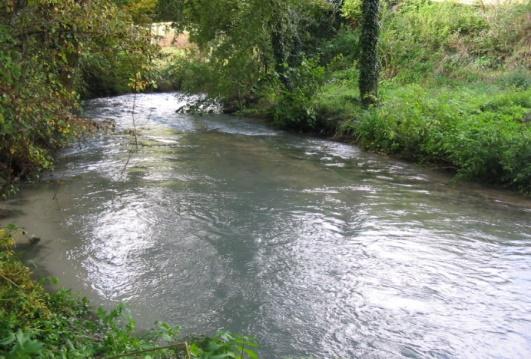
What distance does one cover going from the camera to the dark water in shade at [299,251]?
582 cm

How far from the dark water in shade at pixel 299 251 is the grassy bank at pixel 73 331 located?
2.89ft

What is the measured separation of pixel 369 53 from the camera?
648 inches

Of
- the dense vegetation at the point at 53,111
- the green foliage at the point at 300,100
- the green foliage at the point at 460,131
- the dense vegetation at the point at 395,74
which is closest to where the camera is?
the dense vegetation at the point at 53,111

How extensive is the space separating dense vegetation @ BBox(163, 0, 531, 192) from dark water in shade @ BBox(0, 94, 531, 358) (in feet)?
3.25

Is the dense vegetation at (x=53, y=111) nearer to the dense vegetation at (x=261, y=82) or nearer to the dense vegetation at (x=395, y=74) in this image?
the dense vegetation at (x=261, y=82)

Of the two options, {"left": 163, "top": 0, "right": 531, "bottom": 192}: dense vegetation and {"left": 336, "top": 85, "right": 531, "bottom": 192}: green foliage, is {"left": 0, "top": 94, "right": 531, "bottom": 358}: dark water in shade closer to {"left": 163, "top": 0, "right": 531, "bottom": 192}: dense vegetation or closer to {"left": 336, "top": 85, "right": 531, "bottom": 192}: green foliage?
{"left": 336, "top": 85, "right": 531, "bottom": 192}: green foliage

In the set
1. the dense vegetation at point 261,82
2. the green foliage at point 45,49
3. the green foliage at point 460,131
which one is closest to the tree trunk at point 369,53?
the dense vegetation at point 261,82

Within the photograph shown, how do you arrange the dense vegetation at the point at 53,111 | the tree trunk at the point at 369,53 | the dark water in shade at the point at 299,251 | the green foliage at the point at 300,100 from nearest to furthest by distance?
1. the dense vegetation at the point at 53,111
2. the dark water in shade at the point at 299,251
3. the tree trunk at the point at 369,53
4. the green foliage at the point at 300,100

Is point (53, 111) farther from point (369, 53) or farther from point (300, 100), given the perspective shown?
point (300, 100)

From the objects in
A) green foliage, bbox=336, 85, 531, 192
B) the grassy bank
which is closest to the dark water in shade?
green foliage, bbox=336, 85, 531, 192

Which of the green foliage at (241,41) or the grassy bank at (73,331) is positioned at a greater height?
the green foliage at (241,41)

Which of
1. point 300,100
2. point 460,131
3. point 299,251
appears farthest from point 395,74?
point 299,251

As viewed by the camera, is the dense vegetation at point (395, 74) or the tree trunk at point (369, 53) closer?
the dense vegetation at point (395, 74)

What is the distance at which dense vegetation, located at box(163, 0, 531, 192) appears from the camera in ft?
39.8
